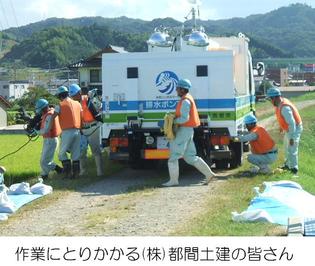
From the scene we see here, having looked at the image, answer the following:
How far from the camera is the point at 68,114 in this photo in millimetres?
11109

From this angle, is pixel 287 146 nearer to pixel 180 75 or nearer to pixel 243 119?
pixel 243 119

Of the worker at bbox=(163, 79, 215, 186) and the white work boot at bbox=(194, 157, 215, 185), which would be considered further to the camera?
the white work boot at bbox=(194, 157, 215, 185)

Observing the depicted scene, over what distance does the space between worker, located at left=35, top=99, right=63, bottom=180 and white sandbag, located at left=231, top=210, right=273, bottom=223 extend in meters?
5.05

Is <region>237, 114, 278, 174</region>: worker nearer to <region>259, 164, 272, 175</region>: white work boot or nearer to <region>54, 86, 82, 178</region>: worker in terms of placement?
<region>259, 164, 272, 175</region>: white work boot

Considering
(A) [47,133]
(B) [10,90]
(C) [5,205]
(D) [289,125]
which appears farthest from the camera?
(B) [10,90]

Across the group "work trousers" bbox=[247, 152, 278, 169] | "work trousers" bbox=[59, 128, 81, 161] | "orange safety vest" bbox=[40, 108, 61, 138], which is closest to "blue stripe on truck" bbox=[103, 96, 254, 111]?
"work trousers" bbox=[59, 128, 81, 161]

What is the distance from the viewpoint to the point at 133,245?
4.85 meters

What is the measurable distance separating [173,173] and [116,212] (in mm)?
2373

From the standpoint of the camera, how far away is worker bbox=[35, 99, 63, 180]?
11.2 m

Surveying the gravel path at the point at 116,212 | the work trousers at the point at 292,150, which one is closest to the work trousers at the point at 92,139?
the gravel path at the point at 116,212

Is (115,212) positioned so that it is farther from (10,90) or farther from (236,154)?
(10,90)

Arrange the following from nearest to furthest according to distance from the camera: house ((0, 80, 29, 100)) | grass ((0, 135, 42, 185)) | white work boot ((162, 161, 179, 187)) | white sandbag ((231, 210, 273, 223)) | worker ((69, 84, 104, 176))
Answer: white sandbag ((231, 210, 273, 223))
white work boot ((162, 161, 179, 187))
worker ((69, 84, 104, 176))
grass ((0, 135, 42, 185))
house ((0, 80, 29, 100))

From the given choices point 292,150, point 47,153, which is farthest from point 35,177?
point 292,150

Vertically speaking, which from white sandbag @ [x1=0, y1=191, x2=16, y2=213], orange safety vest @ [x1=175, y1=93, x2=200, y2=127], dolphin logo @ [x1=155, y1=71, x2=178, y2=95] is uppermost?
dolphin logo @ [x1=155, y1=71, x2=178, y2=95]
